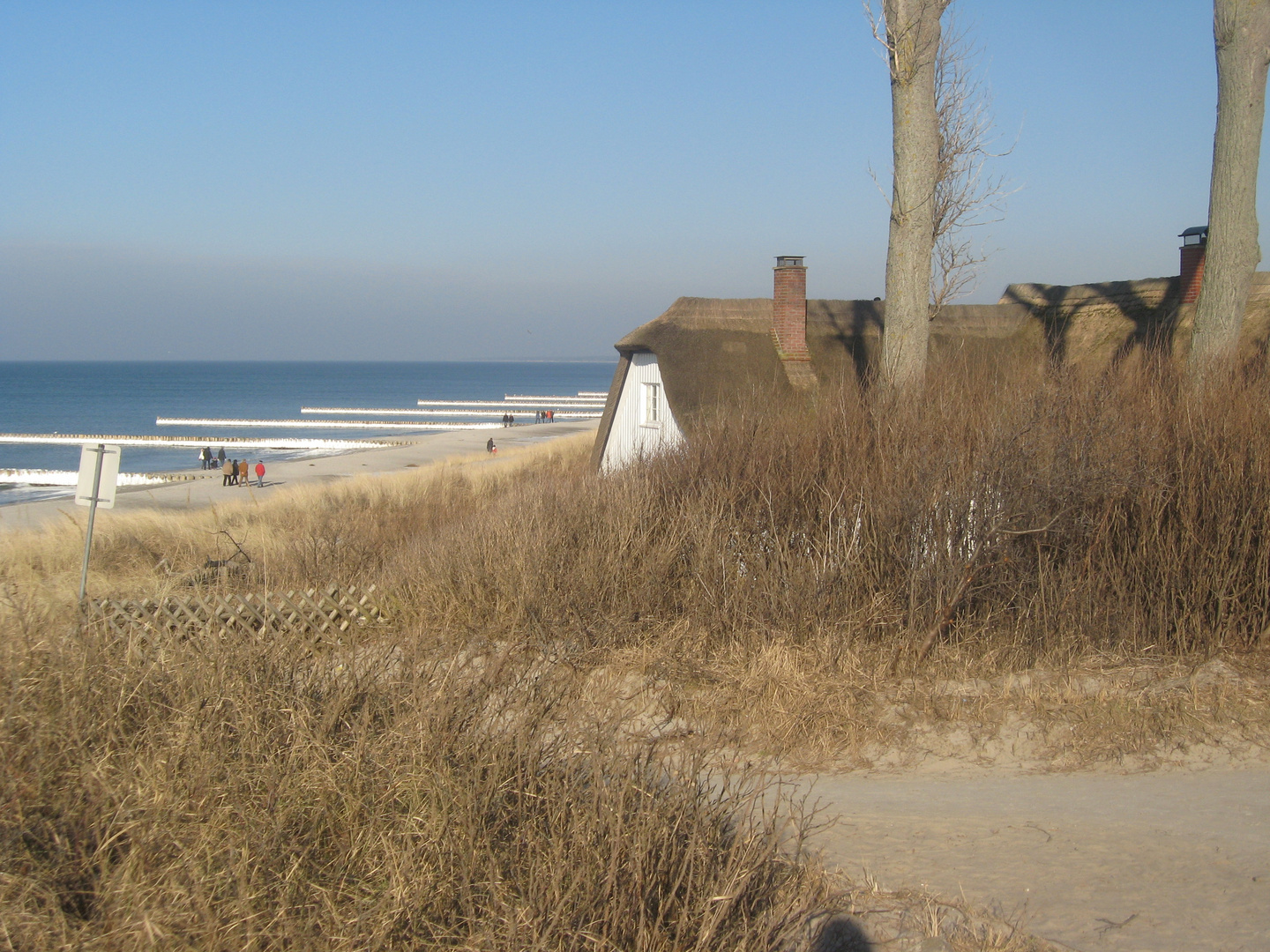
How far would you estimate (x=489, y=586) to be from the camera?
8.42m

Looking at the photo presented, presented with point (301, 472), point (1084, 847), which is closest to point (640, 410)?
point (1084, 847)

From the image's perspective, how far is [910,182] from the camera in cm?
970

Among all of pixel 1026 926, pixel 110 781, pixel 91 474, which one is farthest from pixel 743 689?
pixel 91 474

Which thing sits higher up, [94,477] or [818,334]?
[818,334]

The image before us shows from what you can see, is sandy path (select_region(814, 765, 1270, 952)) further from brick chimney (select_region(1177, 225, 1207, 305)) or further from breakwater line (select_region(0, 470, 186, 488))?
breakwater line (select_region(0, 470, 186, 488))

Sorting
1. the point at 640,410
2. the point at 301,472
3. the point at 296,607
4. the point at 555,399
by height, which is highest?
the point at 555,399

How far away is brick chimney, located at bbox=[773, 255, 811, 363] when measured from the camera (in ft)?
54.9

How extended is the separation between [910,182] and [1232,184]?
3.55 meters

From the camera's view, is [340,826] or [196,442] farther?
[196,442]

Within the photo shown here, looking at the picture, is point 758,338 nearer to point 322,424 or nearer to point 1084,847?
point 1084,847

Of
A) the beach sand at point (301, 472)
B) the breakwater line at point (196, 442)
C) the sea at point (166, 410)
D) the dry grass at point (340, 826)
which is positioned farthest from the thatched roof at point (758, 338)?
the breakwater line at point (196, 442)

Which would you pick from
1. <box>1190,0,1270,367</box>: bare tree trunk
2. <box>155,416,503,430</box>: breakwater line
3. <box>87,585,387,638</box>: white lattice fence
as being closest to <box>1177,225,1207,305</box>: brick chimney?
<box>1190,0,1270,367</box>: bare tree trunk

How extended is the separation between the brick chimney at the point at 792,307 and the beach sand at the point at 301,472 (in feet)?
34.5

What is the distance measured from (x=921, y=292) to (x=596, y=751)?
783 cm
